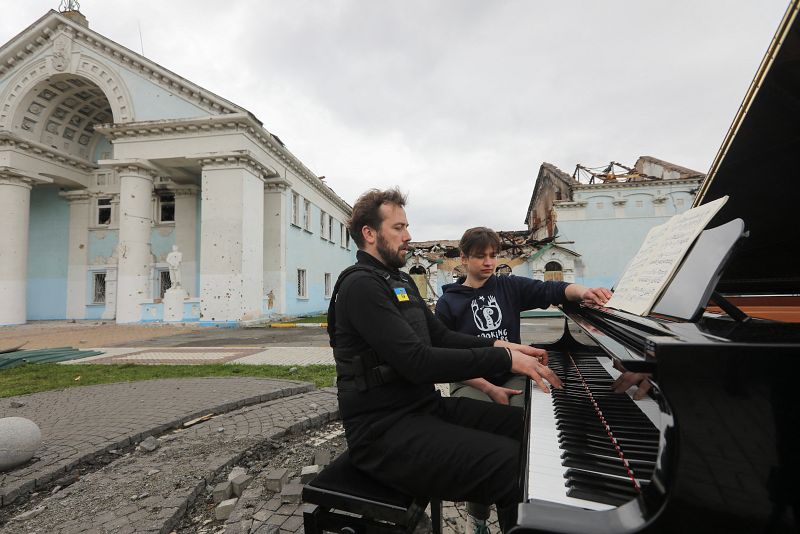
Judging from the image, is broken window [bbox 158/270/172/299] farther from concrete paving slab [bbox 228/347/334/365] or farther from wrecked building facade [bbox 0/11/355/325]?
concrete paving slab [bbox 228/347/334/365]

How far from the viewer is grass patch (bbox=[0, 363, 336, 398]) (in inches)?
220

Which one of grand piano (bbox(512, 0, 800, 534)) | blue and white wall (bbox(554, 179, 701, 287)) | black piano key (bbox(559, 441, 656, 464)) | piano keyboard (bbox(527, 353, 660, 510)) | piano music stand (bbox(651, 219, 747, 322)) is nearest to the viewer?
grand piano (bbox(512, 0, 800, 534))

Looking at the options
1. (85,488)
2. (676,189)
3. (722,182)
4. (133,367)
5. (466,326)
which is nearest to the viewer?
(722,182)

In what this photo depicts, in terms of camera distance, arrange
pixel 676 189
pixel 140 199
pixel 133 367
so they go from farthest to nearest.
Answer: pixel 676 189 < pixel 140 199 < pixel 133 367

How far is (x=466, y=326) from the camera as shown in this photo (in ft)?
10.00

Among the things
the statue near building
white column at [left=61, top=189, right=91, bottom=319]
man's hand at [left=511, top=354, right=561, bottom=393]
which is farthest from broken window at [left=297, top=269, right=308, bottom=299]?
man's hand at [left=511, top=354, right=561, bottom=393]

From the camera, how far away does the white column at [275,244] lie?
1689 cm

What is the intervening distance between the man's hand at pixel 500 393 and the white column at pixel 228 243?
13.4m

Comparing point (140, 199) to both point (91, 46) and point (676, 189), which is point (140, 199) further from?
point (676, 189)

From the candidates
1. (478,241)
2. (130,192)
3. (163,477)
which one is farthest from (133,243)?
(478,241)

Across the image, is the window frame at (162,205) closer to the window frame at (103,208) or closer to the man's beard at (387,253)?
the window frame at (103,208)

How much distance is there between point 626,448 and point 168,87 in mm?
19220

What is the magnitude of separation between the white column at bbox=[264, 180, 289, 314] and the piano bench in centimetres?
1598

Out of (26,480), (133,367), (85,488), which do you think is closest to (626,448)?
(85,488)
